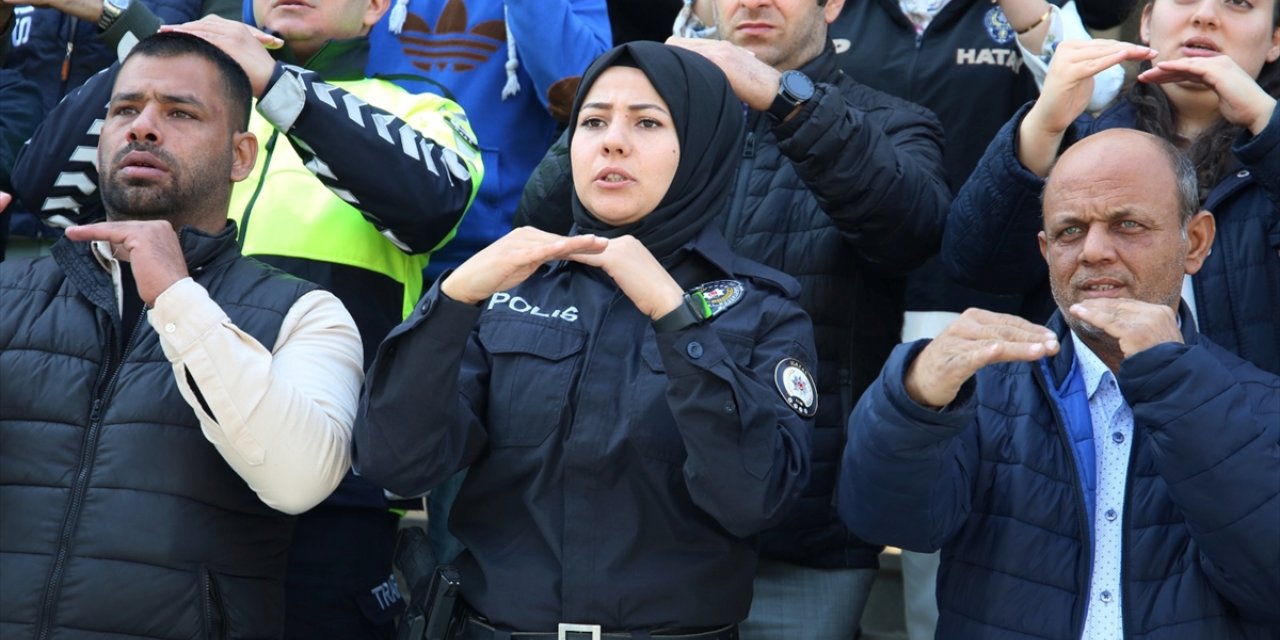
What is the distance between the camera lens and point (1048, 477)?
342 centimetres

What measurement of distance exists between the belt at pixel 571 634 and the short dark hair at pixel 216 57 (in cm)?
139

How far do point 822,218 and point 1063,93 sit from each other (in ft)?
2.34

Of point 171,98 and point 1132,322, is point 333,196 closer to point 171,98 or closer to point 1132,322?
point 171,98

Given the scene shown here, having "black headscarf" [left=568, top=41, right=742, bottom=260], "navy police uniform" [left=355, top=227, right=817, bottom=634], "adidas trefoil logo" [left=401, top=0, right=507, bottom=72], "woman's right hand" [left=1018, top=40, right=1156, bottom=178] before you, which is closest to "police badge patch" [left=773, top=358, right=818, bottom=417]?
"navy police uniform" [left=355, top=227, right=817, bottom=634]

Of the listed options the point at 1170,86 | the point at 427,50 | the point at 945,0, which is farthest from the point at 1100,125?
the point at 427,50

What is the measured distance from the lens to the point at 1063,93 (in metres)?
3.77

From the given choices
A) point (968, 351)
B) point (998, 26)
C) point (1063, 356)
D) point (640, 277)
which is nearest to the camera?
point (968, 351)

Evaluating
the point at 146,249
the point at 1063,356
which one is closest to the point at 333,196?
the point at 146,249

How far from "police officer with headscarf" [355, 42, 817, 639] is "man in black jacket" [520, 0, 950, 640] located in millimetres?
416

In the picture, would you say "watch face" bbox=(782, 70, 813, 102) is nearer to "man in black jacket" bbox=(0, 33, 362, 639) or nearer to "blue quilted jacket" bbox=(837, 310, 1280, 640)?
"blue quilted jacket" bbox=(837, 310, 1280, 640)

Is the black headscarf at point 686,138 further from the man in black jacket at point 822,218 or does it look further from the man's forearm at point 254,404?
the man's forearm at point 254,404

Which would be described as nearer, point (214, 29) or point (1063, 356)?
point (1063, 356)

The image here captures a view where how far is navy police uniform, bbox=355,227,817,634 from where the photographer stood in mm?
3311

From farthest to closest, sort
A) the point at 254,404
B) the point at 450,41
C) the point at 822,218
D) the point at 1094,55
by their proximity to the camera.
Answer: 1. the point at 450,41
2. the point at 822,218
3. the point at 1094,55
4. the point at 254,404
